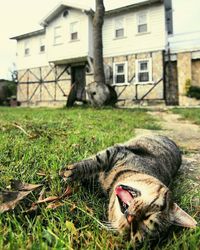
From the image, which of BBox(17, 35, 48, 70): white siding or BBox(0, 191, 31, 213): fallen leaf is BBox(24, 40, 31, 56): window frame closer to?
BBox(17, 35, 48, 70): white siding

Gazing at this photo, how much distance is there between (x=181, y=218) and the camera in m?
1.45

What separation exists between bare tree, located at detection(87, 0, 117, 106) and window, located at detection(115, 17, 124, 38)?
5733 millimetres

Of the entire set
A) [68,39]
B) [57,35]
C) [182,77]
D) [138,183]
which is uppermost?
[57,35]

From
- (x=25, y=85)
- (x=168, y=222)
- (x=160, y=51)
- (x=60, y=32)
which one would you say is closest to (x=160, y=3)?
(x=160, y=51)

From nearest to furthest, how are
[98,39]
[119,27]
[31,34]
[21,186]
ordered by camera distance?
1. [21,186]
2. [98,39]
3. [119,27]
4. [31,34]

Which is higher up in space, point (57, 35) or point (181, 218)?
point (57, 35)

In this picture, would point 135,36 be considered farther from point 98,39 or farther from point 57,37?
point 57,37

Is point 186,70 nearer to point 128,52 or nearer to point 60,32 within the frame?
point 128,52

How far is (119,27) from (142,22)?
1.67 metres

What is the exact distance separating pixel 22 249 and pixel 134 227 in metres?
0.57

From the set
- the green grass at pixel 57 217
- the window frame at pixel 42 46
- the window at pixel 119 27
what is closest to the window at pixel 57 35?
the window frame at pixel 42 46

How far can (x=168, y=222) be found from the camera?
4.81ft

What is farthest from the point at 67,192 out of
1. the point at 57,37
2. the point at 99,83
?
the point at 57,37

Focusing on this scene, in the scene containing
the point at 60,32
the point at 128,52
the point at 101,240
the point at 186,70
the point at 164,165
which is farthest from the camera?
the point at 60,32
